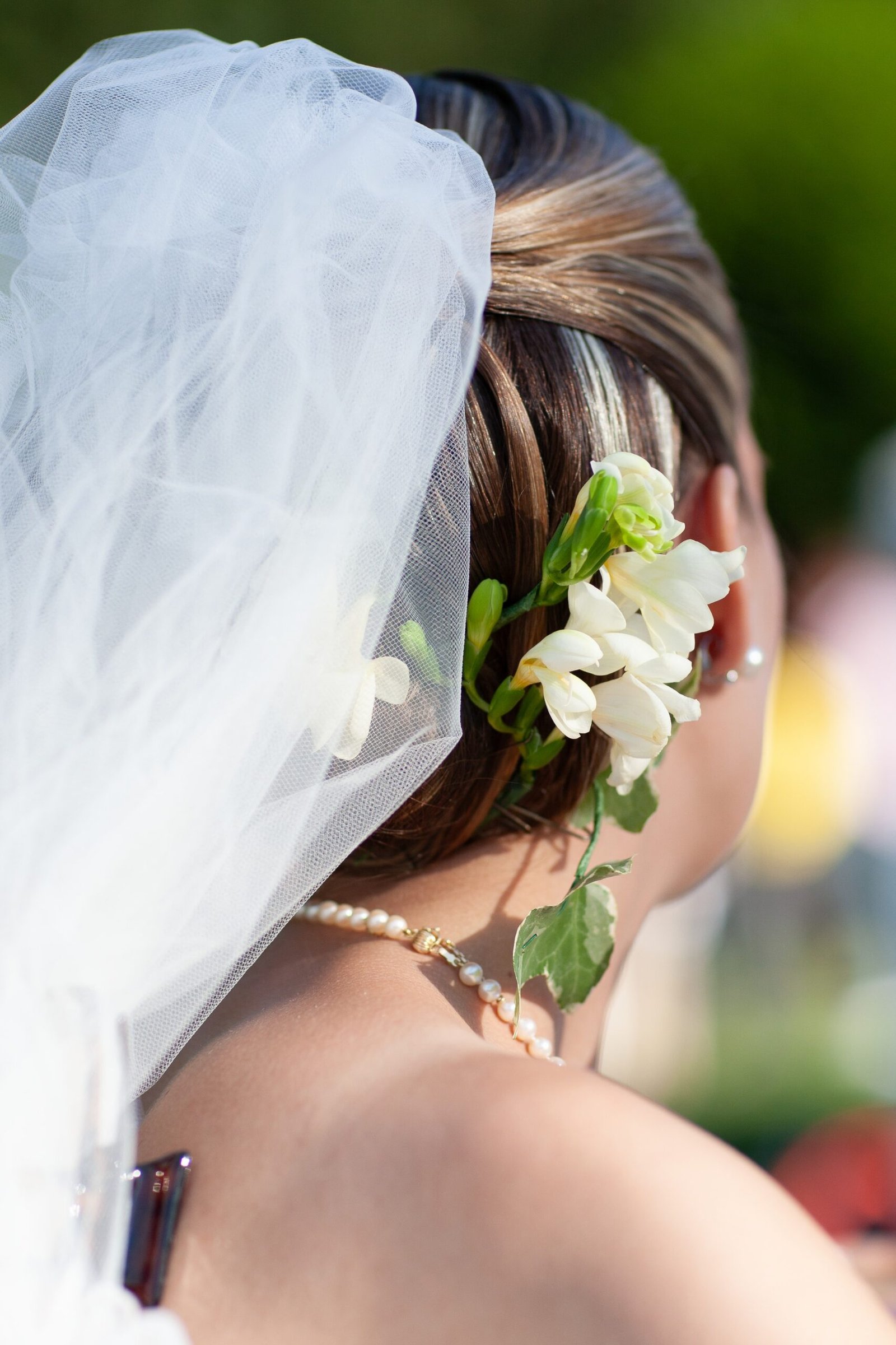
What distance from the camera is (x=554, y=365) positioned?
1123 mm

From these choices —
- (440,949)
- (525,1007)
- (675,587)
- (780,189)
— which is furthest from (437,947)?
(780,189)

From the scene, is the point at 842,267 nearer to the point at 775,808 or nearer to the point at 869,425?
the point at 869,425

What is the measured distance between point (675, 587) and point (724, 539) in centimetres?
29

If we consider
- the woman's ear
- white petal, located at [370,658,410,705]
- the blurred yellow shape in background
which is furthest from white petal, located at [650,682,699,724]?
the blurred yellow shape in background

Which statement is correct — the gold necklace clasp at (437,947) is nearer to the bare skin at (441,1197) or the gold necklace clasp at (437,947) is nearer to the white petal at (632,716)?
the bare skin at (441,1197)

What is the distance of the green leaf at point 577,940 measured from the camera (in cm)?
114

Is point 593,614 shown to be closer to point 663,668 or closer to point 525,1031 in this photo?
point 663,668

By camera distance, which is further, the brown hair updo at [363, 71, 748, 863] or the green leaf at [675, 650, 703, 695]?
the green leaf at [675, 650, 703, 695]

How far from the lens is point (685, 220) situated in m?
1.46

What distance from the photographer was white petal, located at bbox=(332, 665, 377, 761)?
97cm

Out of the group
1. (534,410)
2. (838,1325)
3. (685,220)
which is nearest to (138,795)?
(534,410)

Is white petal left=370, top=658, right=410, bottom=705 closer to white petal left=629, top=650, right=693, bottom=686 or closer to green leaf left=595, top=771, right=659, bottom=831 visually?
white petal left=629, top=650, right=693, bottom=686

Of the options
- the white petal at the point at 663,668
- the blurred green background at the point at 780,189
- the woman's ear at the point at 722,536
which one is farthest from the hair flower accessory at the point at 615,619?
the blurred green background at the point at 780,189

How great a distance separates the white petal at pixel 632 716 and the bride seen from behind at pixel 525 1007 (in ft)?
0.35
